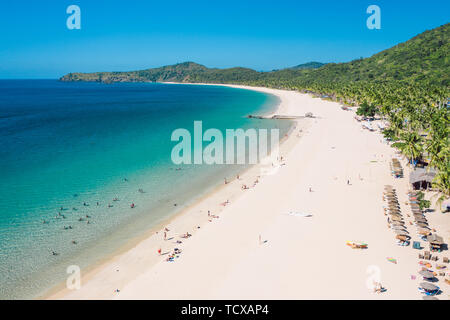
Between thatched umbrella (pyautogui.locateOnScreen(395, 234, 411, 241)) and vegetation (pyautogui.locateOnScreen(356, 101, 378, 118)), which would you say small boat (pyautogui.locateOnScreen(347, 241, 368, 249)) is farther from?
vegetation (pyautogui.locateOnScreen(356, 101, 378, 118))

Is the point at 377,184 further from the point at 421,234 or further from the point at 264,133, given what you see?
the point at 264,133

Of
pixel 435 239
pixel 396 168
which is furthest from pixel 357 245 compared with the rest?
pixel 396 168

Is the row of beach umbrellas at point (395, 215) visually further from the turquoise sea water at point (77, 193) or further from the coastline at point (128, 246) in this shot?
the turquoise sea water at point (77, 193)

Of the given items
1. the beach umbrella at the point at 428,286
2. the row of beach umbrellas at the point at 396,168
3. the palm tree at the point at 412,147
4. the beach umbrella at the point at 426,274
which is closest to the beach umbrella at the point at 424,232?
the beach umbrella at the point at 426,274

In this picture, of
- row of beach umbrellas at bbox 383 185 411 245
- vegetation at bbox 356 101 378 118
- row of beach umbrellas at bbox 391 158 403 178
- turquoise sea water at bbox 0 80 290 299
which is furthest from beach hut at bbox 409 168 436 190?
vegetation at bbox 356 101 378 118
